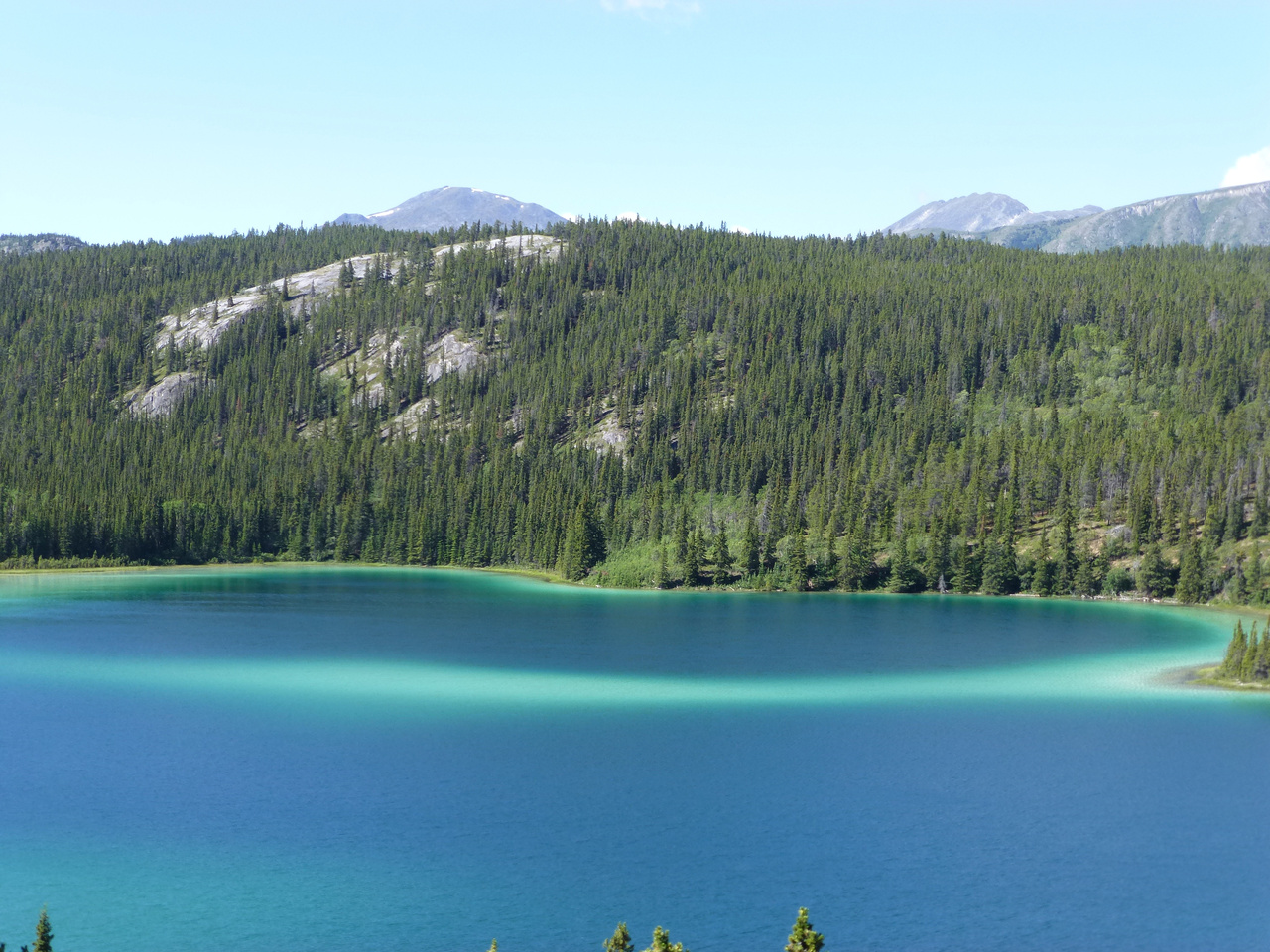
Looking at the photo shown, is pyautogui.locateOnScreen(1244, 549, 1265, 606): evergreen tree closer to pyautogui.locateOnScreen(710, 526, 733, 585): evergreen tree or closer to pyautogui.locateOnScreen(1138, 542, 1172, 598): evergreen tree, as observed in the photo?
pyautogui.locateOnScreen(1138, 542, 1172, 598): evergreen tree

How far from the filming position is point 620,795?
160ft

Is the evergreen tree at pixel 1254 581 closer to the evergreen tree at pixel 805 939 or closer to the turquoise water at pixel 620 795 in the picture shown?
the turquoise water at pixel 620 795

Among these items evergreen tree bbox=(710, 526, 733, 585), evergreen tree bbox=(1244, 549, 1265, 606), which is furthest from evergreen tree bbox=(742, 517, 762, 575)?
evergreen tree bbox=(1244, 549, 1265, 606)

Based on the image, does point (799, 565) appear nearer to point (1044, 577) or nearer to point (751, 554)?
point (751, 554)

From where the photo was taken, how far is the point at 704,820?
45.7m

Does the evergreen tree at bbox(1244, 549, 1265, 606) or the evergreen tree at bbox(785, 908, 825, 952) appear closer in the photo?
the evergreen tree at bbox(785, 908, 825, 952)

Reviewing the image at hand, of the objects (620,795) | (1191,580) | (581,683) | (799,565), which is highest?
(1191,580)

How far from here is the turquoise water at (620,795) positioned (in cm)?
3628

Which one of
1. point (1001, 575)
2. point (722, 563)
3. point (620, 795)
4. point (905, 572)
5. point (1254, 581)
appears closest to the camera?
point (620, 795)

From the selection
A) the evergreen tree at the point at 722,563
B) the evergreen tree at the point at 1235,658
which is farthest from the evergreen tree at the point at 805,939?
the evergreen tree at the point at 722,563

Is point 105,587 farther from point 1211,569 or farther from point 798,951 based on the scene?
point 798,951

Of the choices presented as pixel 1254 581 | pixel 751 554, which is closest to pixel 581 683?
pixel 751 554

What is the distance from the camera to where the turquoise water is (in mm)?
36281

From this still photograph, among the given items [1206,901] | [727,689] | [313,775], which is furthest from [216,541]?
[1206,901]
